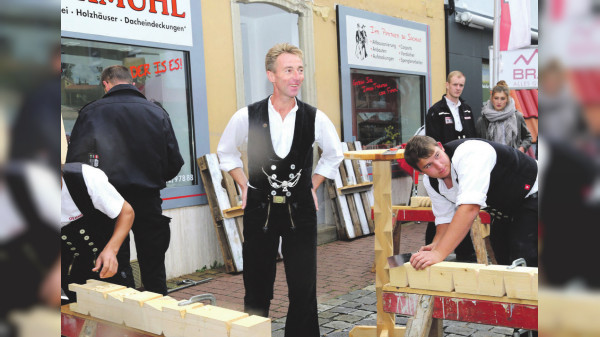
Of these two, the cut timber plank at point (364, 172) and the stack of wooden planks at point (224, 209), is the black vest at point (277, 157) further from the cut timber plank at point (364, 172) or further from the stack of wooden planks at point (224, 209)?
the cut timber plank at point (364, 172)

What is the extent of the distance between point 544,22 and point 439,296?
93.7 inches

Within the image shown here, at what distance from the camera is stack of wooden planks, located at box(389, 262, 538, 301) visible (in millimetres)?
2385

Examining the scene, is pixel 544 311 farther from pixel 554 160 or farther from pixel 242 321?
pixel 242 321

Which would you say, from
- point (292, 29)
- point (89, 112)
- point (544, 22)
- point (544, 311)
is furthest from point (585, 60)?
point (292, 29)

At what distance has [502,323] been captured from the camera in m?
2.47

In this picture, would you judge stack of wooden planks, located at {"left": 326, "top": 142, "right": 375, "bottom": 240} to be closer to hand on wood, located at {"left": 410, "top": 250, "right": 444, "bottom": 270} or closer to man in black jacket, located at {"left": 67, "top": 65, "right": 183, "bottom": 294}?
man in black jacket, located at {"left": 67, "top": 65, "right": 183, "bottom": 294}

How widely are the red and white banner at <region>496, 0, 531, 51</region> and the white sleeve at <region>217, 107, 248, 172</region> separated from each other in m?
5.85

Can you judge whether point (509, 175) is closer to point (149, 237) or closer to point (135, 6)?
point (149, 237)

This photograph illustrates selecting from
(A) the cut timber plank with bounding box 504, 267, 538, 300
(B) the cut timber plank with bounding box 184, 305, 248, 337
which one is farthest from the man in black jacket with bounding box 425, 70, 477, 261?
(B) the cut timber plank with bounding box 184, 305, 248, 337

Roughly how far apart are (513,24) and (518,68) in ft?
2.25

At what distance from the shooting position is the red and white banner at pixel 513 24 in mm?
8055

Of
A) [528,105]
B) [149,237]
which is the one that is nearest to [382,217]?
[149,237]

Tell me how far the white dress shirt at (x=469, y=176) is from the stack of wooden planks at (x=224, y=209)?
3276 millimetres

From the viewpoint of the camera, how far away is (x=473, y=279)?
8.30ft
